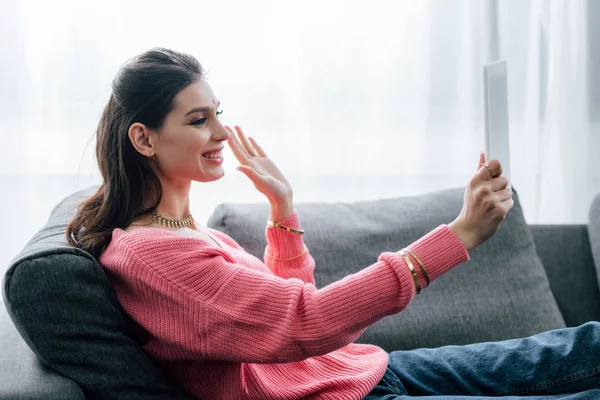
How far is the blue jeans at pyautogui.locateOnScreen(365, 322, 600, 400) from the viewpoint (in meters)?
1.56

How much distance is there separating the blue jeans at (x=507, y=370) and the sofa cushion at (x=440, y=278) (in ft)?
1.15

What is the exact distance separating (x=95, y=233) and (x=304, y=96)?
1.35 metres

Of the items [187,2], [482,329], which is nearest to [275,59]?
[187,2]

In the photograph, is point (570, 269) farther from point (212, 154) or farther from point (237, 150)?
point (212, 154)

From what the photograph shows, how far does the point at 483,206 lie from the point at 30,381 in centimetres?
85

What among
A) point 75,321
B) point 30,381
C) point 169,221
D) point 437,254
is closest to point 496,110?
point 437,254

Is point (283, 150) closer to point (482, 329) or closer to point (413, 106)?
point (413, 106)

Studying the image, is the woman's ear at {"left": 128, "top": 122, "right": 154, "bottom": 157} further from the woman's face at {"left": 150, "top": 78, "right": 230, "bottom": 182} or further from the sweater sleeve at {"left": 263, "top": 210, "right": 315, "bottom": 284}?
the sweater sleeve at {"left": 263, "top": 210, "right": 315, "bottom": 284}

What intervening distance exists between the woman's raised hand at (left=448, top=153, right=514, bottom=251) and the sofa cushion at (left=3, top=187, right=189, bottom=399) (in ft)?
2.06

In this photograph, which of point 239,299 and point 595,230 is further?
point 595,230

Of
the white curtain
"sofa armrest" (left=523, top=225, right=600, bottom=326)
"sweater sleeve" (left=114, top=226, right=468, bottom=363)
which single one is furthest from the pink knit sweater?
the white curtain

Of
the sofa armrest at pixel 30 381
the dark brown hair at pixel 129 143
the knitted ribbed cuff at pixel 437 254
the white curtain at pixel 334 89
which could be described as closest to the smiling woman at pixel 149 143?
the dark brown hair at pixel 129 143

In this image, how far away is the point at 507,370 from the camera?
5.27ft

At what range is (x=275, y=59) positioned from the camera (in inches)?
105
